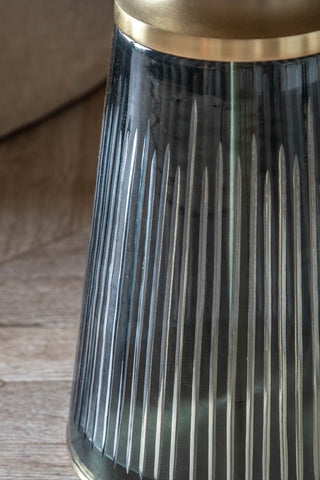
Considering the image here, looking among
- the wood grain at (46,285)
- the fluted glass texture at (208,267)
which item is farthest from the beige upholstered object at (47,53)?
the fluted glass texture at (208,267)

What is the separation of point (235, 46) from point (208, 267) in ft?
0.27

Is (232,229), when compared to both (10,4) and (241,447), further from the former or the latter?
(10,4)

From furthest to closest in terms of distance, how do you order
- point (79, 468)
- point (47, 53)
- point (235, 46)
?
1. point (47, 53)
2. point (79, 468)
3. point (235, 46)

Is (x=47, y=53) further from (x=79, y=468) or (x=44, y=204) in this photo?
(x=79, y=468)

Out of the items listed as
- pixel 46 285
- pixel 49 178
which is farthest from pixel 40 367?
pixel 49 178

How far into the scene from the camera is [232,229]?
0.31 meters

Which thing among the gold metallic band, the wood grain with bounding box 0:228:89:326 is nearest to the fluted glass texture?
the gold metallic band

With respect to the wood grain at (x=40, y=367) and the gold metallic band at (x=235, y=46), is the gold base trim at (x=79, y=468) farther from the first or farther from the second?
the gold metallic band at (x=235, y=46)

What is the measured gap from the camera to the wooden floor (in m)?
0.41

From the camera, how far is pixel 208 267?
1.04 ft

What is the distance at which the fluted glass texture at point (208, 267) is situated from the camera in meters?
0.30

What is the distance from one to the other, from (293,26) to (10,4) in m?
0.38

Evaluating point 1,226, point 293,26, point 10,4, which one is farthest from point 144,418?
point 10,4

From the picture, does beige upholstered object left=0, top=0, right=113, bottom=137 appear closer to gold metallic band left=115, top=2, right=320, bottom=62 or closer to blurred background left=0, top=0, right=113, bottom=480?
blurred background left=0, top=0, right=113, bottom=480
